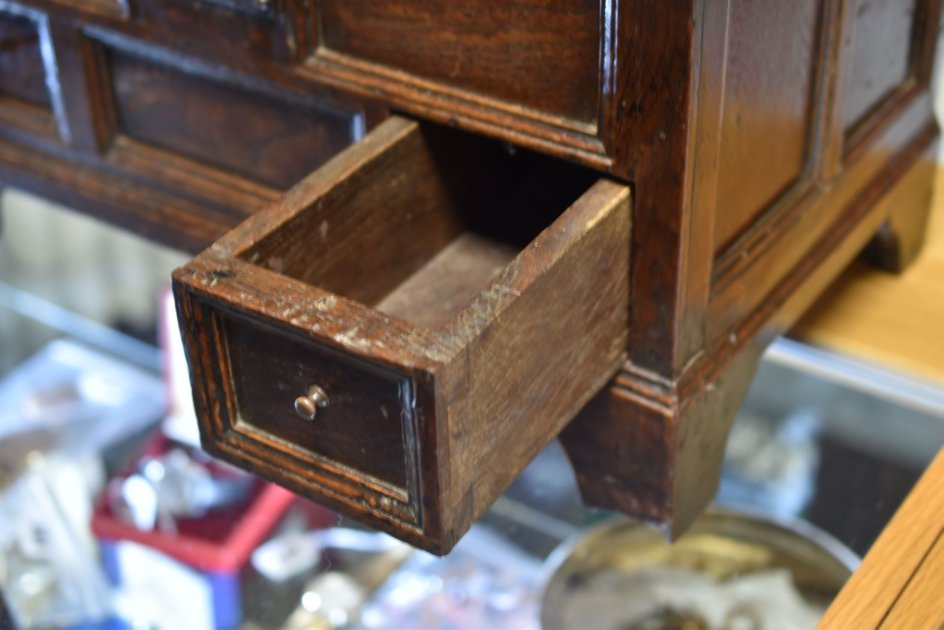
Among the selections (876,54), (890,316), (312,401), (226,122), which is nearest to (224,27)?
(226,122)

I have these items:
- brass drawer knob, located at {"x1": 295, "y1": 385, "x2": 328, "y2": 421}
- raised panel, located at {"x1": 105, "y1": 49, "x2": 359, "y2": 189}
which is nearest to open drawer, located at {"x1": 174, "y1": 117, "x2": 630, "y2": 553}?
brass drawer knob, located at {"x1": 295, "y1": 385, "x2": 328, "y2": 421}

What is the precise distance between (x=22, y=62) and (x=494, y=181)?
1.35 ft

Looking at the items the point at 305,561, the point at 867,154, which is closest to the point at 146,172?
the point at 305,561

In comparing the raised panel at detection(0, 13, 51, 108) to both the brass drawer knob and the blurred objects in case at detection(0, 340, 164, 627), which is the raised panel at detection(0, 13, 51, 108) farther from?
the brass drawer knob

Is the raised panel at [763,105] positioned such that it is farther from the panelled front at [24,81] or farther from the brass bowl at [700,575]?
the panelled front at [24,81]

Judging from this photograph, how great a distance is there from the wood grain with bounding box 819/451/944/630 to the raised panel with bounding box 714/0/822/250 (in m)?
0.21

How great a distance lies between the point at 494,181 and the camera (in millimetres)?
935

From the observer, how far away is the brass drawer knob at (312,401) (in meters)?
0.73

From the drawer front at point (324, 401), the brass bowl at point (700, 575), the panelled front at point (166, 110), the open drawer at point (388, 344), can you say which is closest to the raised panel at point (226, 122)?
the panelled front at point (166, 110)

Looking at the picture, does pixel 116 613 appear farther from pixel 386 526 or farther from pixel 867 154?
pixel 867 154

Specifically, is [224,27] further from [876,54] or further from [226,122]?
[876,54]

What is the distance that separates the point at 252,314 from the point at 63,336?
625mm

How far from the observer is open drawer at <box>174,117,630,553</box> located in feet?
2.26

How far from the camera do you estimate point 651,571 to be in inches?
38.4
